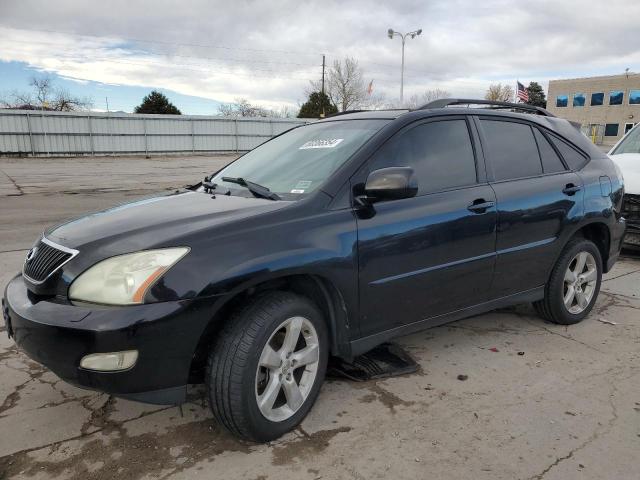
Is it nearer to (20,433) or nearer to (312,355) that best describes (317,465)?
(312,355)

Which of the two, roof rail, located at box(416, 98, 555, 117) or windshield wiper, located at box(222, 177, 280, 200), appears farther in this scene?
roof rail, located at box(416, 98, 555, 117)

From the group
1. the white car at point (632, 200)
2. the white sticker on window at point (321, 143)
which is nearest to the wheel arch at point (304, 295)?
the white sticker on window at point (321, 143)

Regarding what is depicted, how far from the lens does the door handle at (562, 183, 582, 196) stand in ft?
13.3

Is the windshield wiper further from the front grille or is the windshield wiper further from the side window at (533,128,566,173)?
the side window at (533,128,566,173)

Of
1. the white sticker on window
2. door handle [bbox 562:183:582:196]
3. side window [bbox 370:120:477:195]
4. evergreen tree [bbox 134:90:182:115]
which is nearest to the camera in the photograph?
side window [bbox 370:120:477:195]

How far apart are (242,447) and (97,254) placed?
3.87 feet

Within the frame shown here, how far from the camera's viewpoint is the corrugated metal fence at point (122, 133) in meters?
27.8

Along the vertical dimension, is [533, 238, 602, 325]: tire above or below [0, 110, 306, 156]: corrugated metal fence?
below

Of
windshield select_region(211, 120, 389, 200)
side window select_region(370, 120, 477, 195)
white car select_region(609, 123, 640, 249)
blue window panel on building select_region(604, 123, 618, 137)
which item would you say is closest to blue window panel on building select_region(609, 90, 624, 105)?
blue window panel on building select_region(604, 123, 618, 137)

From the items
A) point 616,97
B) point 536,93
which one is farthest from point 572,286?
point 536,93

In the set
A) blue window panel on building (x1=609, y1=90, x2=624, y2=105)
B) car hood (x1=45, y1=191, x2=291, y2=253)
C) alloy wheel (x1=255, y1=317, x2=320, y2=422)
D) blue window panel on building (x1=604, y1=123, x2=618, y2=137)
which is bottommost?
alloy wheel (x1=255, y1=317, x2=320, y2=422)

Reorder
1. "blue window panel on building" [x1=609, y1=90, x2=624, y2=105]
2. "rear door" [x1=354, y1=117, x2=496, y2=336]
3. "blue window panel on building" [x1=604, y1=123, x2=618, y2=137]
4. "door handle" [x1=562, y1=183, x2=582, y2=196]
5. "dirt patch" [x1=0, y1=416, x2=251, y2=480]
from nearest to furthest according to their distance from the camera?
"dirt patch" [x1=0, y1=416, x2=251, y2=480] < "rear door" [x1=354, y1=117, x2=496, y2=336] < "door handle" [x1=562, y1=183, x2=582, y2=196] < "blue window panel on building" [x1=609, y1=90, x2=624, y2=105] < "blue window panel on building" [x1=604, y1=123, x2=618, y2=137]

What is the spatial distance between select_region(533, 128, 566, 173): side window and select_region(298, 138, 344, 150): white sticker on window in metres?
1.76

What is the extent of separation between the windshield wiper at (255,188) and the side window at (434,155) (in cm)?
60
